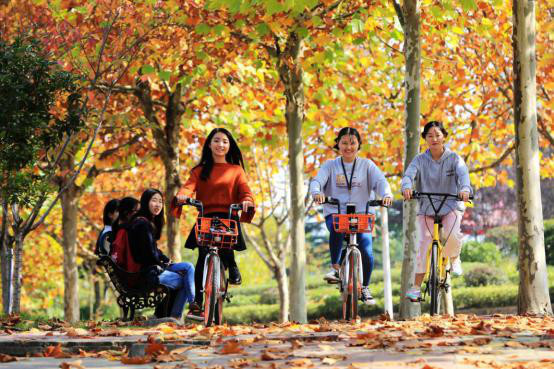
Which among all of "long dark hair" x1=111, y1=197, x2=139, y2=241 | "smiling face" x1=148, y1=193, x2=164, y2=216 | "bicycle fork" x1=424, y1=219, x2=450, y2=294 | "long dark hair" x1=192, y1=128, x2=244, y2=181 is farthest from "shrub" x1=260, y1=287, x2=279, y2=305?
"long dark hair" x1=192, y1=128, x2=244, y2=181

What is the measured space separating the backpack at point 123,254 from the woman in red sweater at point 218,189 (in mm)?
1126

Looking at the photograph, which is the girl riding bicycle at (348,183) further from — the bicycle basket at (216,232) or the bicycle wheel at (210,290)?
the bicycle wheel at (210,290)

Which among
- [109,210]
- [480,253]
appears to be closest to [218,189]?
[109,210]

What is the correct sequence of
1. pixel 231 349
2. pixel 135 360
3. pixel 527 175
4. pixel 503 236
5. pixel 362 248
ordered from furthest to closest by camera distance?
pixel 503 236
pixel 527 175
pixel 362 248
pixel 231 349
pixel 135 360

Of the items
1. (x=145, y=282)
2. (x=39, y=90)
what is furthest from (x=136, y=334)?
(x=39, y=90)

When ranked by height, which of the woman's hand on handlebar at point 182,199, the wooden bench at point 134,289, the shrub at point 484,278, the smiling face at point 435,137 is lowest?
the shrub at point 484,278

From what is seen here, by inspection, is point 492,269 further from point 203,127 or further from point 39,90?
point 39,90

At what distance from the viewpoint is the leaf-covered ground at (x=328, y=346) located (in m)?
5.71

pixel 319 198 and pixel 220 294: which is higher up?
pixel 319 198

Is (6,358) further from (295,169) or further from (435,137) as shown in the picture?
(295,169)

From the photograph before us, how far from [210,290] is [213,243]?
437 millimetres

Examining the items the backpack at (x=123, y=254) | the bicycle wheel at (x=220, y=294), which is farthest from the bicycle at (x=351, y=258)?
the backpack at (x=123, y=254)

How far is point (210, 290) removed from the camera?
8234mm

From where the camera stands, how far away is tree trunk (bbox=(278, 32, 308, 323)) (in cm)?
1343
